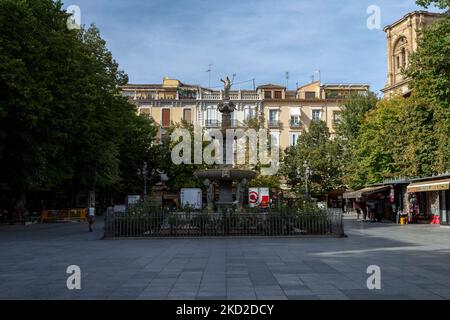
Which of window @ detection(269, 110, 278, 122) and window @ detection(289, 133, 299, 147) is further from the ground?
→ window @ detection(269, 110, 278, 122)

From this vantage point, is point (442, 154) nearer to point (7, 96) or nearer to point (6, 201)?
point (7, 96)

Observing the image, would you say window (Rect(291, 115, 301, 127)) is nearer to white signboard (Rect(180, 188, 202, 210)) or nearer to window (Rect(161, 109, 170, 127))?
window (Rect(161, 109, 170, 127))

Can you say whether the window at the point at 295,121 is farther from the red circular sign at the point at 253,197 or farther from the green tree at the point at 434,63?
the green tree at the point at 434,63

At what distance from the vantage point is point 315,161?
52250mm

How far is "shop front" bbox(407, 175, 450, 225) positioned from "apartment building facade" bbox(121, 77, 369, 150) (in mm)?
27024

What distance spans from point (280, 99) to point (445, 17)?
125ft

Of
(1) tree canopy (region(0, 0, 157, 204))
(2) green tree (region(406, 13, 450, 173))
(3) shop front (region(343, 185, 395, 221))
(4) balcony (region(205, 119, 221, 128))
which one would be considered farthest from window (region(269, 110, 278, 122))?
(2) green tree (region(406, 13, 450, 173))

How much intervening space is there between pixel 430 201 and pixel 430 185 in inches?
220

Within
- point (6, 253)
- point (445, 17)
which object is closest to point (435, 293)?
point (6, 253)

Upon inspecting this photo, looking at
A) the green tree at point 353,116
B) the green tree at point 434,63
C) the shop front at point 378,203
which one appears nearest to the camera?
the green tree at point 434,63

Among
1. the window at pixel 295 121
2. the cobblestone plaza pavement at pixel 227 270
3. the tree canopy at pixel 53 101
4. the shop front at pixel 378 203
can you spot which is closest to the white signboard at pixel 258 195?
the shop front at pixel 378 203

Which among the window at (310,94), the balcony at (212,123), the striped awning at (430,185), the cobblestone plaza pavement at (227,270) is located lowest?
the cobblestone plaza pavement at (227,270)

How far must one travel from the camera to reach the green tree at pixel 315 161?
52750mm

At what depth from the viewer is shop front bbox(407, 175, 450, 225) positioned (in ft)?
89.3
